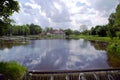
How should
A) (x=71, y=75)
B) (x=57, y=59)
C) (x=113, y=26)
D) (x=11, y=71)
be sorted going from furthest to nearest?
(x=113, y=26), (x=57, y=59), (x=71, y=75), (x=11, y=71)

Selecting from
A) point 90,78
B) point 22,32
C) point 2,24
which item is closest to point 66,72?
point 90,78

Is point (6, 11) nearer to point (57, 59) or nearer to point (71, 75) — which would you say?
point (71, 75)

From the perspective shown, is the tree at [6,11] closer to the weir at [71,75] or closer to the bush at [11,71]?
the bush at [11,71]

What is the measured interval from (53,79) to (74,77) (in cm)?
162

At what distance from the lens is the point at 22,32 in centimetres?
12412

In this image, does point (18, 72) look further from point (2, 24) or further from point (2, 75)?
point (2, 24)

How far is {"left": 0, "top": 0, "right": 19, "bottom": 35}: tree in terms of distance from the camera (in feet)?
45.5

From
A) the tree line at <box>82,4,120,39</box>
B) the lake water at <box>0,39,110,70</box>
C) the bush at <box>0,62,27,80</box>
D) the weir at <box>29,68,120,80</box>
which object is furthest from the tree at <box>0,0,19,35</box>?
the tree line at <box>82,4,120,39</box>

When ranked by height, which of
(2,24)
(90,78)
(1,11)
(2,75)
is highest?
(1,11)

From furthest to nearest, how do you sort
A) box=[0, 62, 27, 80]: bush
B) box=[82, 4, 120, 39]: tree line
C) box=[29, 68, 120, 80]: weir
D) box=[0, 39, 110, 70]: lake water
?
1. box=[82, 4, 120, 39]: tree line
2. box=[0, 39, 110, 70]: lake water
3. box=[29, 68, 120, 80]: weir
4. box=[0, 62, 27, 80]: bush

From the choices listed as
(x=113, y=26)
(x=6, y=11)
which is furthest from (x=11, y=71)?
(x=113, y=26)

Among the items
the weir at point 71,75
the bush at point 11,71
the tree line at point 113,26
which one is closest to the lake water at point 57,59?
the tree line at point 113,26

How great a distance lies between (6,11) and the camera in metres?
14.0

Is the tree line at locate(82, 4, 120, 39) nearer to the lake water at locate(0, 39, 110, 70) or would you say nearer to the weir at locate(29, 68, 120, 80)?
the lake water at locate(0, 39, 110, 70)
